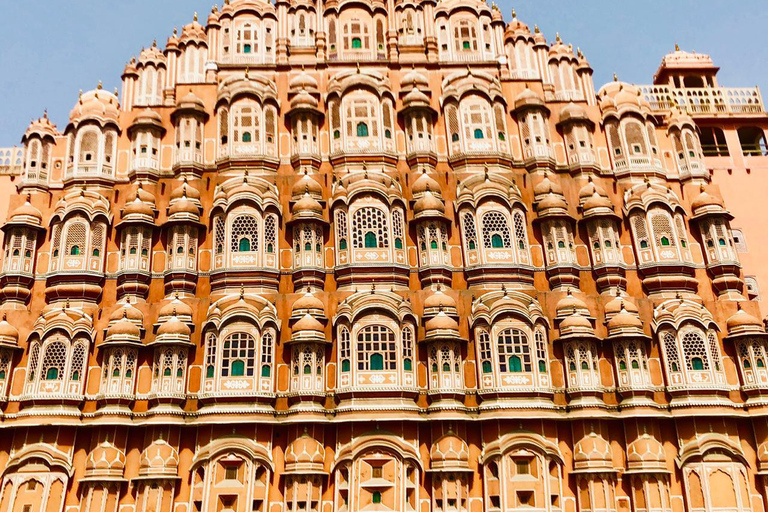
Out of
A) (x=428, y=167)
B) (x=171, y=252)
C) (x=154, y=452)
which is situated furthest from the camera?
(x=428, y=167)

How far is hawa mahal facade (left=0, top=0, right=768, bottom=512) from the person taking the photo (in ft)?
72.8

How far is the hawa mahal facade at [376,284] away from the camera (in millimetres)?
22188

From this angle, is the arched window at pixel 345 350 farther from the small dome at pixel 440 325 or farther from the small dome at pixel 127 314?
the small dome at pixel 127 314

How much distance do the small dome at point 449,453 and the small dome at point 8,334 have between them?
14074 mm

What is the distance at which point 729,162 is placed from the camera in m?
31.5

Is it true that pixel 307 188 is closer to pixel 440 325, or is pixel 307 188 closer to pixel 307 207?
pixel 307 207

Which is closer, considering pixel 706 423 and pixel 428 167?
pixel 706 423

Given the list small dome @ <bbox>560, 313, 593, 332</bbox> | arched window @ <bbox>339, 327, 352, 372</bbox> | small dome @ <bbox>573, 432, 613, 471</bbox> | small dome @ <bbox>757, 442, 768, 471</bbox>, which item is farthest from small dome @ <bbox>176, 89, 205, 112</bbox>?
small dome @ <bbox>757, 442, 768, 471</bbox>

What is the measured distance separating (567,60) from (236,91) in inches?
550

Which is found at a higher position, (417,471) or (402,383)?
(402,383)

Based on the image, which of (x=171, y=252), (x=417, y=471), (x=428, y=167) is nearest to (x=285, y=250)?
(x=171, y=252)

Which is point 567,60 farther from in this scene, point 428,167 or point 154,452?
point 154,452

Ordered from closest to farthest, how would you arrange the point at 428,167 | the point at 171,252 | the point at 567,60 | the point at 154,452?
the point at 154,452
the point at 171,252
the point at 428,167
the point at 567,60

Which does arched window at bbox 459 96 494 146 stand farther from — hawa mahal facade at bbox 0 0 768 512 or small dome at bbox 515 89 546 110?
small dome at bbox 515 89 546 110
